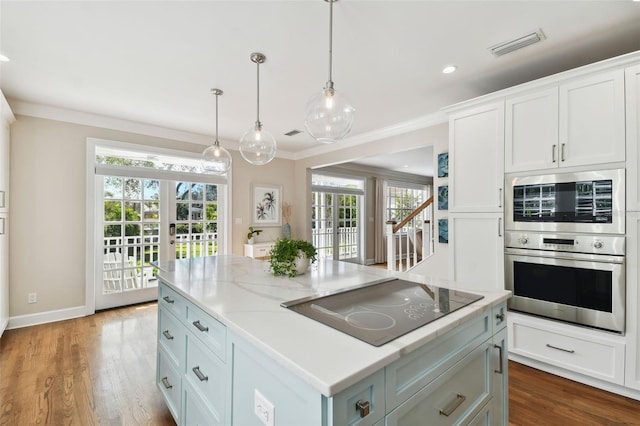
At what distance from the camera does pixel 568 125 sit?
2.22 m

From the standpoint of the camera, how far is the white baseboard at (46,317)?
130 inches

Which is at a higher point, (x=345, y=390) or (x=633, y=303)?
(x=345, y=390)

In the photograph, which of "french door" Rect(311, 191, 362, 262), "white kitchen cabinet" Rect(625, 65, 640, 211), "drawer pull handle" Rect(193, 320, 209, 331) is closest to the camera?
"drawer pull handle" Rect(193, 320, 209, 331)

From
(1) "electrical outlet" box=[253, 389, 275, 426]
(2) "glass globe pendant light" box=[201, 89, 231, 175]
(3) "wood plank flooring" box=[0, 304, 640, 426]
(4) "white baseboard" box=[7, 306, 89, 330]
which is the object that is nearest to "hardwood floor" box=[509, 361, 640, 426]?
(3) "wood plank flooring" box=[0, 304, 640, 426]

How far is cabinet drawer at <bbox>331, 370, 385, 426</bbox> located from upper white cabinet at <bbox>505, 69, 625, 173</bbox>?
2.35 metres

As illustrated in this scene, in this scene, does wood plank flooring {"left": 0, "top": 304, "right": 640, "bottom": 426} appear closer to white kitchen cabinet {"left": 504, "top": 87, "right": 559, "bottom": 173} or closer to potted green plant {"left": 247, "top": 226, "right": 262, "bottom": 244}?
white kitchen cabinet {"left": 504, "top": 87, "right": 559, "bottom": 173}

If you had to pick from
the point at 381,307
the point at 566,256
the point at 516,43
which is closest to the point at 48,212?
the point at 381,307

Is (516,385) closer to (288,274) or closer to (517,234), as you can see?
(517,234)

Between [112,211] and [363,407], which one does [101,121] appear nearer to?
[112,211]

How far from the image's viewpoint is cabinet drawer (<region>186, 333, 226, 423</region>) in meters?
1.21

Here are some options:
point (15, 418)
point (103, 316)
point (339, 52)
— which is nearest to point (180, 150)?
point (103, 316)

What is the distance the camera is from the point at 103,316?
146 inches

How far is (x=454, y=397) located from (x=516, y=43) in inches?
93.3

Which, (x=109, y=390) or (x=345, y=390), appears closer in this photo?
(x=345, y=390)
